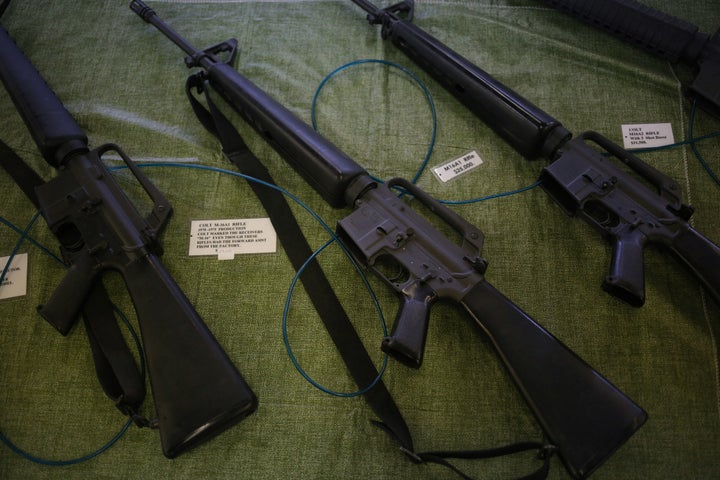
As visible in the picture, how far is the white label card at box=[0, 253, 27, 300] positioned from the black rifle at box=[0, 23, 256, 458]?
27 cm

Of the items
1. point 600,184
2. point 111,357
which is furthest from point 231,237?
point 600,184

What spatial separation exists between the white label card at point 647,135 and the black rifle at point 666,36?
7.5 inches

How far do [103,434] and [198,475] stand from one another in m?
0.34

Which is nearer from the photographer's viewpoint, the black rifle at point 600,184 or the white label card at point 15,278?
the black rifle at point 600,184

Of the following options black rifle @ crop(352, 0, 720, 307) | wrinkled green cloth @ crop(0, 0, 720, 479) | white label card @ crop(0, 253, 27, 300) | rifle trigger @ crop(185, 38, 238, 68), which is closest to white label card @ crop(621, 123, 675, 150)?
wrinkled green cloth @ crop(0, 0, 720, 479)

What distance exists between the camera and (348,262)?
70.3 inches

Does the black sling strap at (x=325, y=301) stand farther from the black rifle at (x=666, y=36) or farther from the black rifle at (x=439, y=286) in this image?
the black rifle at (x=666, y=36)

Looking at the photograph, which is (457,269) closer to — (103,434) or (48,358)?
(103,434)

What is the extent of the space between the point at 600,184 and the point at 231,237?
1.34 metres

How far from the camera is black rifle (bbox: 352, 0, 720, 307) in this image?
5.00ft

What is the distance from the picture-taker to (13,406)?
5.18 feet

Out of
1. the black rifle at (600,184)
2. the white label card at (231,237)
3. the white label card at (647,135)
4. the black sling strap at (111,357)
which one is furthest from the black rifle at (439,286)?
the white label card at (647,135)

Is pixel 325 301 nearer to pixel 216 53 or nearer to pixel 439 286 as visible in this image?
pixel 439 286

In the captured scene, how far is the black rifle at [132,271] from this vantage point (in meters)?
1.30
